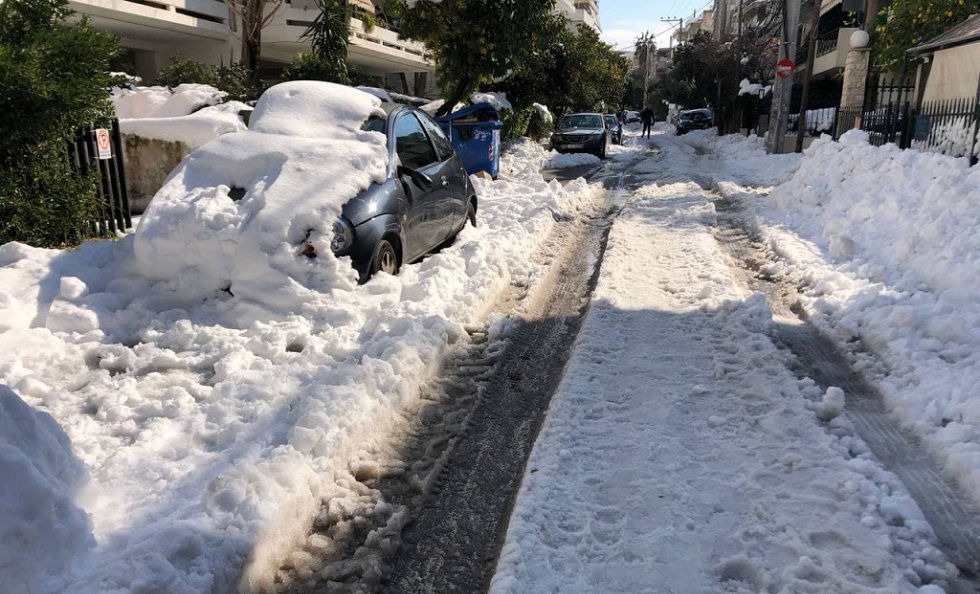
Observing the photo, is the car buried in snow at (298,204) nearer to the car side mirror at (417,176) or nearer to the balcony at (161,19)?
the car side mirror at (417,176)

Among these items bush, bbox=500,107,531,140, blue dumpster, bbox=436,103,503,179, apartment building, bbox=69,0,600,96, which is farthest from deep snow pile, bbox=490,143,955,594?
bush, bbox=500,107,531,140

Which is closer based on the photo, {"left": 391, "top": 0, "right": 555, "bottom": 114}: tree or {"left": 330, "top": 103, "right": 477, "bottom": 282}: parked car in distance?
{"left": 330, "top": 103, "right": 477, "bottom": 282}: parked car in distance

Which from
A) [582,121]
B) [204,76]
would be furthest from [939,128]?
[204,76]

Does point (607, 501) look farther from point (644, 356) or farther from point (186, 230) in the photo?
point (186, 230)

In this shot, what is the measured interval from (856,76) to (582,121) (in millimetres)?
8451

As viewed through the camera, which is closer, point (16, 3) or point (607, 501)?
point (607, 501)

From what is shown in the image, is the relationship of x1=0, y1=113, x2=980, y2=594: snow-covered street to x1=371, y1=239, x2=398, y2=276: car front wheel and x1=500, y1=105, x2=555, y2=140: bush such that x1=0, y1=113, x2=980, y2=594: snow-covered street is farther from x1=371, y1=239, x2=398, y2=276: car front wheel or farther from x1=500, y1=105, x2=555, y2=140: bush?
x1=500, y1=105, x2=555, y2=140: bush

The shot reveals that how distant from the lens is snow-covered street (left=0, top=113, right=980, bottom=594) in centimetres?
278

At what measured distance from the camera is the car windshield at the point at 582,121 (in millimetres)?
23266

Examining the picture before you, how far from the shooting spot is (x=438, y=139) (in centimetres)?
784

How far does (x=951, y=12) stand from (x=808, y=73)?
669 centimetres

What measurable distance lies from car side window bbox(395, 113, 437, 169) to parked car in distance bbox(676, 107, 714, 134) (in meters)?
40.9

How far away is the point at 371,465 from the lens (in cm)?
365

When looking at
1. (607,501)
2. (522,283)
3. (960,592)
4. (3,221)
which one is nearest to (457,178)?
(522,283)
